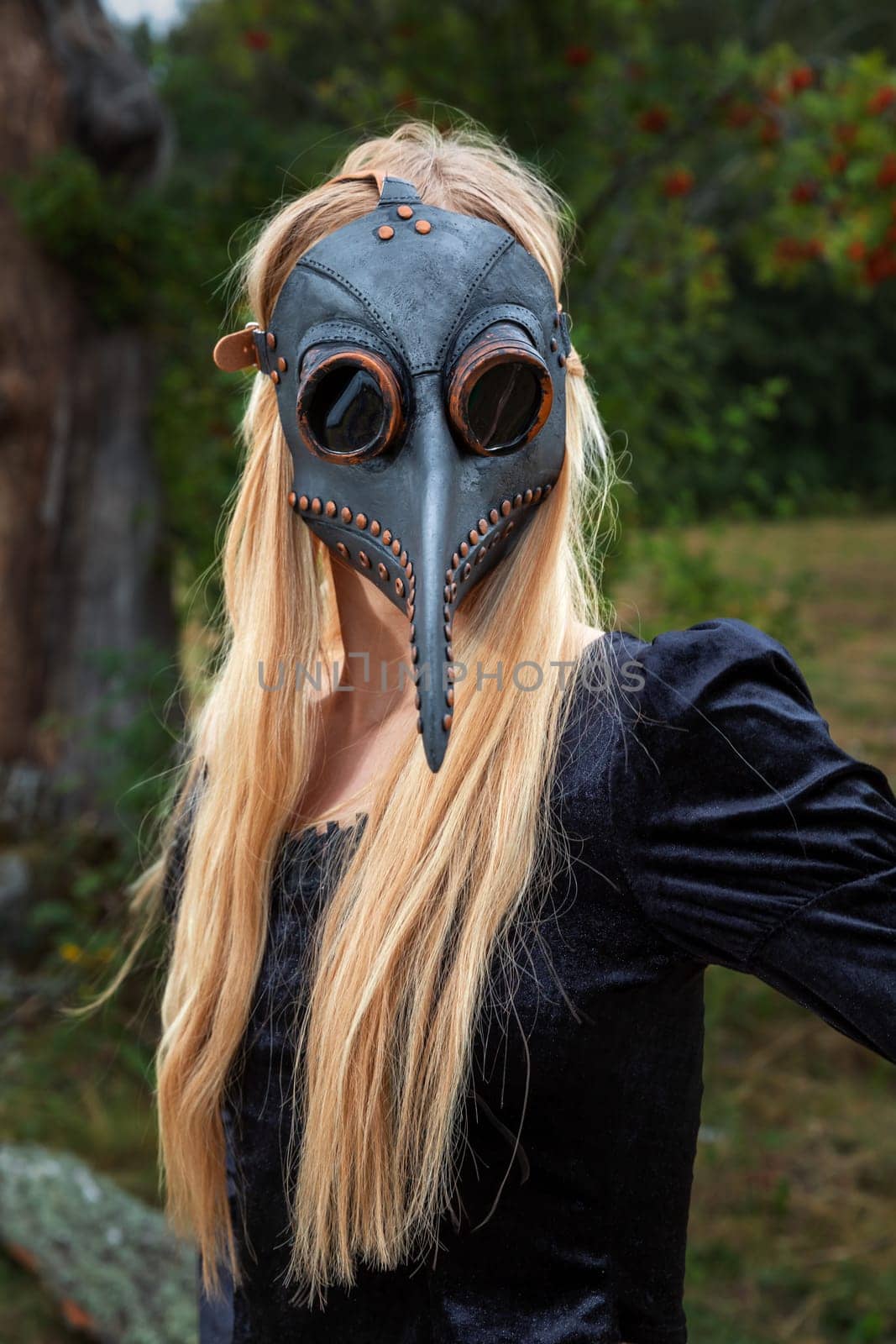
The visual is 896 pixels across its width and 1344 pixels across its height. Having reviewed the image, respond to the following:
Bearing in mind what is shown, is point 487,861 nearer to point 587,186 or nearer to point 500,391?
point 500,391

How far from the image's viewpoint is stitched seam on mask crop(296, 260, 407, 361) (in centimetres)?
111

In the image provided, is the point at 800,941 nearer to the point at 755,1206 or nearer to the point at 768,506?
the point at 755,1206

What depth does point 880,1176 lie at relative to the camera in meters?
3.34

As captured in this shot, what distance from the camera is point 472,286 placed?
1.12 meters

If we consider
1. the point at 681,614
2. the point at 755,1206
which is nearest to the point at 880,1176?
the point at 755,1206

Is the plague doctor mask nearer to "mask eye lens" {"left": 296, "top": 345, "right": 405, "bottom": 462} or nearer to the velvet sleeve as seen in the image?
"mask eye lens" {"left": 296, "top": 345, "right": 405, "bottom": 462}

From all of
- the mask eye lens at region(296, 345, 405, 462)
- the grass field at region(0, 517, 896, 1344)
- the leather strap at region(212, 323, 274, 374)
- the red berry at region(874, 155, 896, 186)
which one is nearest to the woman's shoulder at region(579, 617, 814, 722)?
the mask eye lens at region(296, 345, 405, 462)

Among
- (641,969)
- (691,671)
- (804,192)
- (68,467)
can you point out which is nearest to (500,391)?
(691,671)

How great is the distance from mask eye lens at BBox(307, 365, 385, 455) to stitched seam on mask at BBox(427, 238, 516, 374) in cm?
5

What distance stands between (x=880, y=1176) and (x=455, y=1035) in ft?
8.96

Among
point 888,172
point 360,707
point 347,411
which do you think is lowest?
point 360,707

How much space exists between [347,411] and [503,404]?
14cm

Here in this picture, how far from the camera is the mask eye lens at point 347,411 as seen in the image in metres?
1.12

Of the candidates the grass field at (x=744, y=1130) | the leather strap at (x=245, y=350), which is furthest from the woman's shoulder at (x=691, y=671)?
the grass field at (x=744, y=1130)
